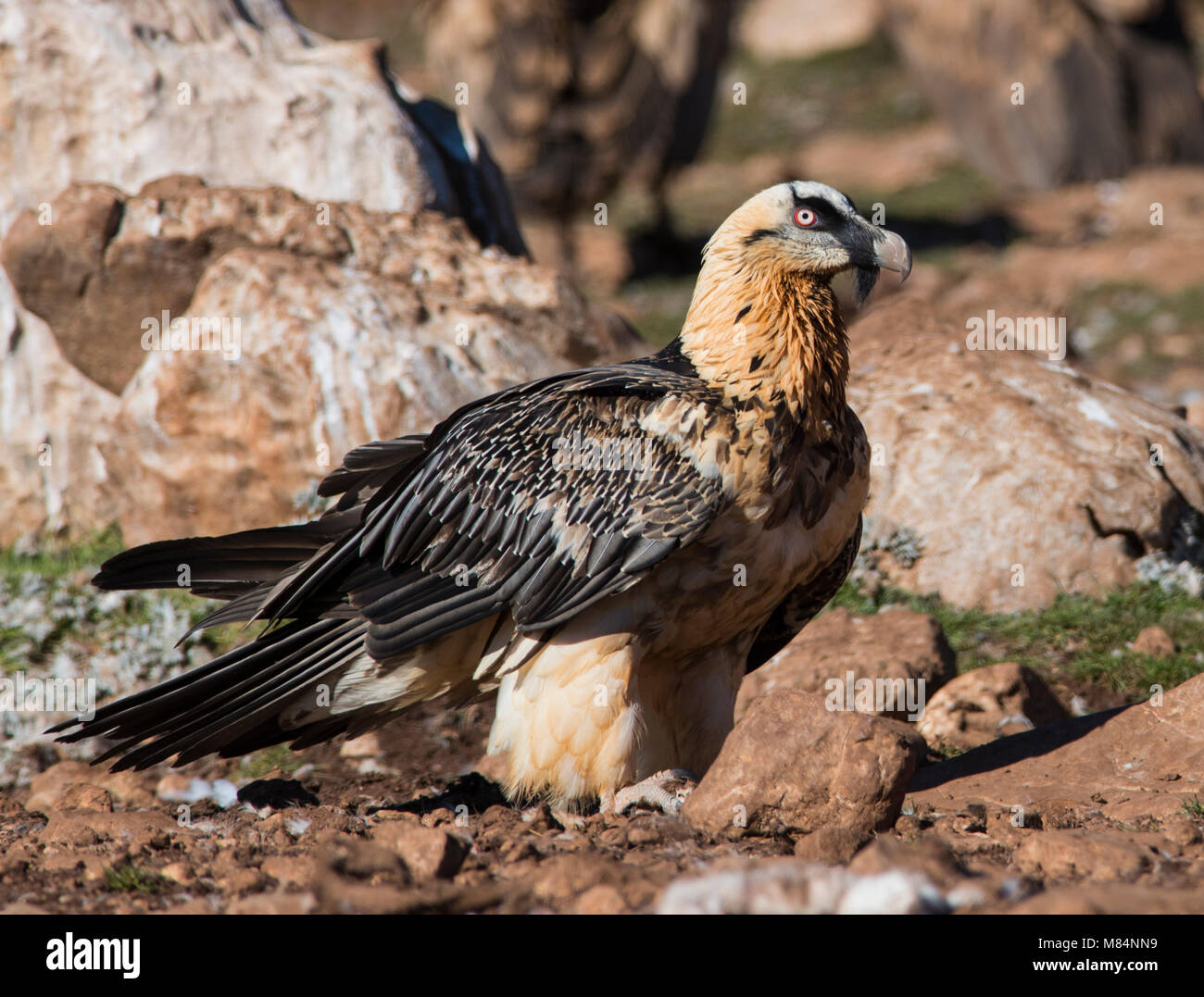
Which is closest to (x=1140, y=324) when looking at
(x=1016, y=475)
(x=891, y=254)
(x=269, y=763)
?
(x=1016, y=475)

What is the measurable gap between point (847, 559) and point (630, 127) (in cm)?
1396

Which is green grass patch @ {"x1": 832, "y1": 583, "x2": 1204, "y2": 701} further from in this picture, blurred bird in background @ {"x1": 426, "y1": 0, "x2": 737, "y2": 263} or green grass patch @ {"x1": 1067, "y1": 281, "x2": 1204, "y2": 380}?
blurred bird in background @ {"x1": 426, "y1": 0, "x2": 737, "y2": 263}

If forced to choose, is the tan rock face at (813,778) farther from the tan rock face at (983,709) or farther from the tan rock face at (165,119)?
the tan rock face at (165,119)

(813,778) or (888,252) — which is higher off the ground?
(888,252)

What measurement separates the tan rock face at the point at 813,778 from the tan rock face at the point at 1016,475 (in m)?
2.97

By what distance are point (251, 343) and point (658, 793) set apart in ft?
11.9

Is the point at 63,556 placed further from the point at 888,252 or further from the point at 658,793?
the point at 888,252

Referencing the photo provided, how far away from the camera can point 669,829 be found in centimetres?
420

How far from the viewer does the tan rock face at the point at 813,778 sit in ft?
13.3

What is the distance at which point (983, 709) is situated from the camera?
5.70 meters

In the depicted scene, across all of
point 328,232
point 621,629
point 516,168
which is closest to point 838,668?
point 621,629

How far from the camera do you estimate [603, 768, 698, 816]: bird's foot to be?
4.48 metres
